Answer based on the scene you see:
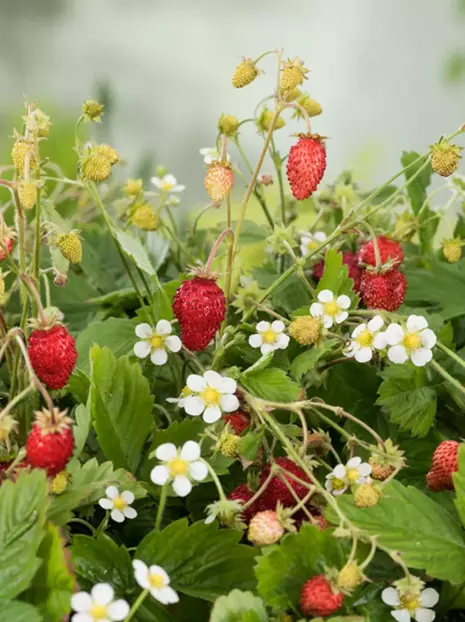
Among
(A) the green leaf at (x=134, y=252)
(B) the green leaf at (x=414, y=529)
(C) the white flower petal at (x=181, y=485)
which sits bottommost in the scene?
(B) the green leaf at (x=414, y=529)

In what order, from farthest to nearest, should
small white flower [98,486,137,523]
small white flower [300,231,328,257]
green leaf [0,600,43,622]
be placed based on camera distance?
1. small white flower [300,231,328,257]
2. small white flower [98,486,137,523]
3. green leaf [0,600,43,622]

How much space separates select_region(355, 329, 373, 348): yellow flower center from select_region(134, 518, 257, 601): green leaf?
0.17 m

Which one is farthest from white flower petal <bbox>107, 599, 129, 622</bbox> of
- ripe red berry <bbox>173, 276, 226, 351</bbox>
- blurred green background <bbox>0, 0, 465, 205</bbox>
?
blurred green background <bbox>0, 0, 465, 205</bbox>

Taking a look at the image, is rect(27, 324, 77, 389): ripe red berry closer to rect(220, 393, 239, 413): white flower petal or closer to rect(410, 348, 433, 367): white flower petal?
rect(220, 393, 239, 413): white flower petal

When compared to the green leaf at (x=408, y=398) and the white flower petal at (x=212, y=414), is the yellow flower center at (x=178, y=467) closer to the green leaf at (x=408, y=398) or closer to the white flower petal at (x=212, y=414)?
the white flower petal at (x=212, y=414)

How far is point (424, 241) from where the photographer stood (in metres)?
0.86

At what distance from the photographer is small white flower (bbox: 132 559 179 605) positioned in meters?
0.46

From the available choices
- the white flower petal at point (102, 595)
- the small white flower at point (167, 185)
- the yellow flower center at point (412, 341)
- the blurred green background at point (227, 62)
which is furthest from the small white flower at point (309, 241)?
the blurred green background at point (227, 62)

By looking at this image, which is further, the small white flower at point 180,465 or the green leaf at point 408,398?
the green leaf at point 408,398

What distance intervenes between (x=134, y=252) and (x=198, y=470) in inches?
9.3

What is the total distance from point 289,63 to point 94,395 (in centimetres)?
29

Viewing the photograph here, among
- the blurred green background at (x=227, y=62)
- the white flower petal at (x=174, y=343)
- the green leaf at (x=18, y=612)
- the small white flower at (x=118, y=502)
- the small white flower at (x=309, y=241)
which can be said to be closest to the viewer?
the green leaf at (x=18, y=612)

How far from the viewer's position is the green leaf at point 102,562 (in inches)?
20.2

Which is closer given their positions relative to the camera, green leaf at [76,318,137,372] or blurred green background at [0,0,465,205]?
green leaf at [76,318,137,372]
